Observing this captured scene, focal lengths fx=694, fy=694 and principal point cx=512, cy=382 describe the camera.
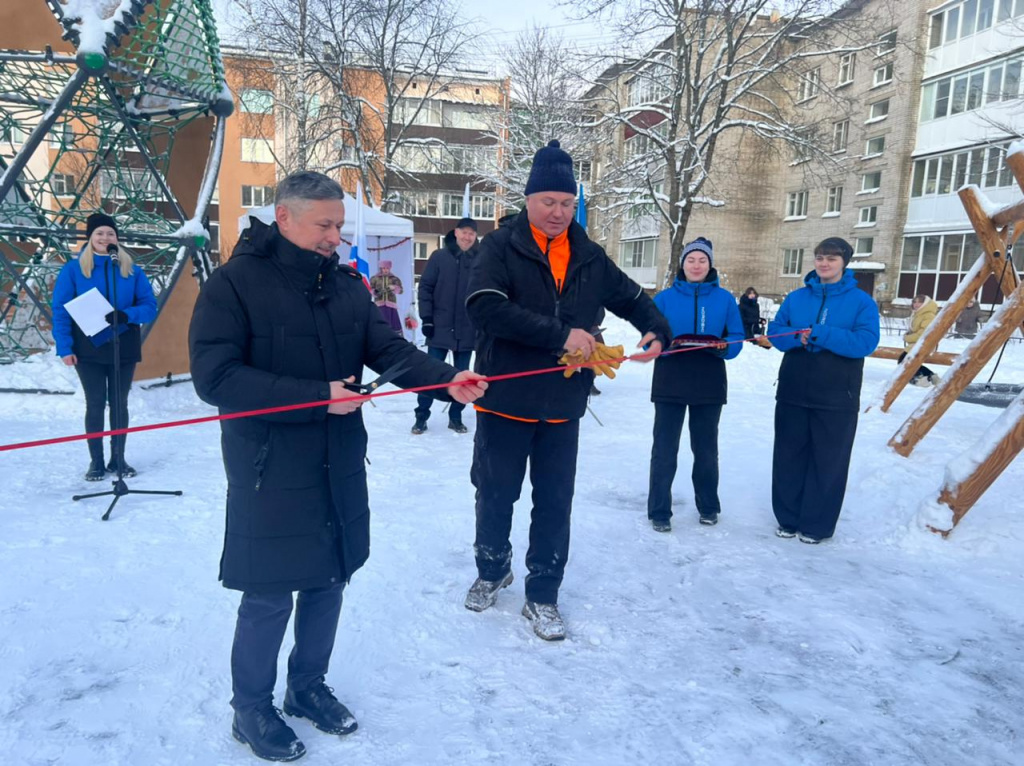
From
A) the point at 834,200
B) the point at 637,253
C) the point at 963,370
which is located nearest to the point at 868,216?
the point at 834,200

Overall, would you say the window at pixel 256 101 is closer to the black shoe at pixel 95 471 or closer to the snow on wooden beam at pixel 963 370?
the black shoe at pixel 95 471

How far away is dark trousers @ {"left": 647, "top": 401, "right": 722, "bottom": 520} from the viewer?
4602mm

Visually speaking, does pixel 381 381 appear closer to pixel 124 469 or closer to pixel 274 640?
pixel 274 640

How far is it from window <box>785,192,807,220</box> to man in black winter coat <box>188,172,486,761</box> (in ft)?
110

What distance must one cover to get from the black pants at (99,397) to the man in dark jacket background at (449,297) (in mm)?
2757

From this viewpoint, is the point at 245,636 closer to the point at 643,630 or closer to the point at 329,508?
the point at 329,508

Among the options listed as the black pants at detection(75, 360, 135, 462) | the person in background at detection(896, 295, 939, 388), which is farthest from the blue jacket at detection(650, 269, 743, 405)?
the person in background at detection(896, 295, 939, 388)

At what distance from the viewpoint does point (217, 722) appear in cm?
253

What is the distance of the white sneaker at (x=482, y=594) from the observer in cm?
346

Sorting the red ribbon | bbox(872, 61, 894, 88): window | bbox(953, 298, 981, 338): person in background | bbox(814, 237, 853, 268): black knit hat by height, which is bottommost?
the red ribbon

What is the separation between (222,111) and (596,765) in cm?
888

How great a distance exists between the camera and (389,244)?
13680 millimetres

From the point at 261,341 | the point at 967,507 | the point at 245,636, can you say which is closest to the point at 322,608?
the point at 245,636

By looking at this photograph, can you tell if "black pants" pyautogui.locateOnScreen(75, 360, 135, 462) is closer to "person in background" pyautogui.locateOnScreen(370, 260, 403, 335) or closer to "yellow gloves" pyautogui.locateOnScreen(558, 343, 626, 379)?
"yellow gloves" pyautogui.locateOnScreen(558, 343, 626, 379)
